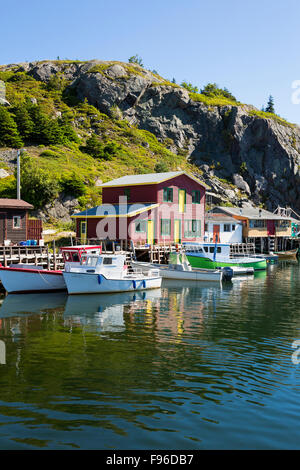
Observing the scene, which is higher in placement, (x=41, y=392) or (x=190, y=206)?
(x=190, y=206)

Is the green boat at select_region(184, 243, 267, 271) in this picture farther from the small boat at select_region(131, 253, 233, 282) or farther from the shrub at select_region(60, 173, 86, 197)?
the shrub at select_region(60, 173, 86, 197)

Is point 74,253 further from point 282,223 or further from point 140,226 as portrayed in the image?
point 282,223

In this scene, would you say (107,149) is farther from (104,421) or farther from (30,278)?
(104,421)

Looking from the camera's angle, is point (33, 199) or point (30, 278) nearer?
point (30, 278)

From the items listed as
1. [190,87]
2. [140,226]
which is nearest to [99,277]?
[140,226]

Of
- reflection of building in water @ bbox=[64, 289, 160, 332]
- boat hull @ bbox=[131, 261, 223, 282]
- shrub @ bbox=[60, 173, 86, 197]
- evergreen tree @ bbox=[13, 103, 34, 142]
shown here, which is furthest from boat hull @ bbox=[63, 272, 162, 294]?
evergreen tree @ bbox=[13, 103, 34, 142]

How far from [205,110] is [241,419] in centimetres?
11951

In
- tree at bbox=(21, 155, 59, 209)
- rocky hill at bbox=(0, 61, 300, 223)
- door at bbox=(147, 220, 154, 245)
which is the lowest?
door at bbox=(147, 220, 154, 245)

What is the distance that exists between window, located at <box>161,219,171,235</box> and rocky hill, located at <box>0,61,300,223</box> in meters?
45.0

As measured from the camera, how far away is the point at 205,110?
122062mm

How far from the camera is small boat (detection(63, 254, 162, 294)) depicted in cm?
3111

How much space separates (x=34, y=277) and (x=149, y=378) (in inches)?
775

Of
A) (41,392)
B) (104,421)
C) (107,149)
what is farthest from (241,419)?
(107,149)

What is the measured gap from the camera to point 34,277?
104 ft
